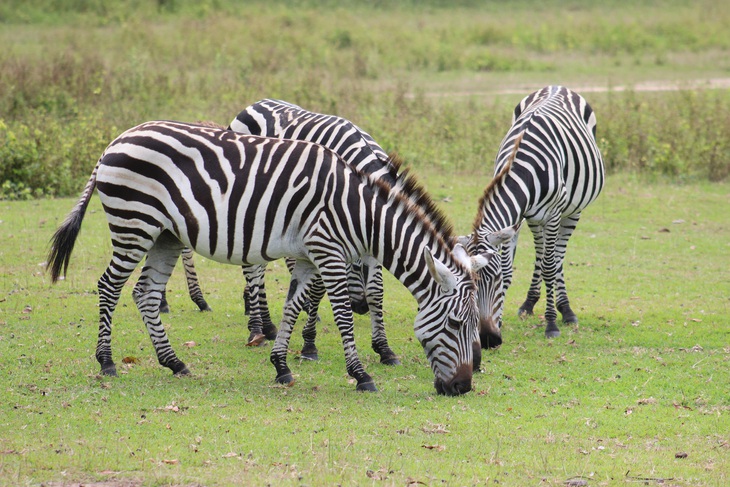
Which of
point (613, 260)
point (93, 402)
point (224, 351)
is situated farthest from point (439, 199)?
point (93, 402)

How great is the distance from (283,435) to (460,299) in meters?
1.99

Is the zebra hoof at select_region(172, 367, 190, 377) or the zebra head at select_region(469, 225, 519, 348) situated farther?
the zebra head at select_region(469, 225, 519, 348)

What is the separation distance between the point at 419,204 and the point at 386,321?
314cm

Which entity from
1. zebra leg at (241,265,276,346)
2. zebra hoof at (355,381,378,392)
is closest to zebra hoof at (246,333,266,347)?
zebra leg at (241,265,276,346)

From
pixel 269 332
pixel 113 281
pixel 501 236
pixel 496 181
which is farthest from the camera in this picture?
pixel 269 332

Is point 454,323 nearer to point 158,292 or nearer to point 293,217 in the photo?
point 293,217

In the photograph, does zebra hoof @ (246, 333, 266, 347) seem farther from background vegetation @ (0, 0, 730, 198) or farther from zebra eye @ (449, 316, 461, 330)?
background vegetation @ (0, 0, 730, 198)

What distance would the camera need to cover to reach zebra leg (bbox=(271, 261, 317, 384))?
8.16 m

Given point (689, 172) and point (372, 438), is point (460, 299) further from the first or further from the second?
point (689, 172)

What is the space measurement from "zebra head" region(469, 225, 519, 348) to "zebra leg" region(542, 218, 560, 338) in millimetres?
1326

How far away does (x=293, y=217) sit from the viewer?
7828 millimetres

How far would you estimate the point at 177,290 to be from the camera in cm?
1191

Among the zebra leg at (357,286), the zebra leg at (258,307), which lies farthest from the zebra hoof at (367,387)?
the zebra leg at (258,307)

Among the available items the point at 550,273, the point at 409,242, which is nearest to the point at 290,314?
the point at 409,242
